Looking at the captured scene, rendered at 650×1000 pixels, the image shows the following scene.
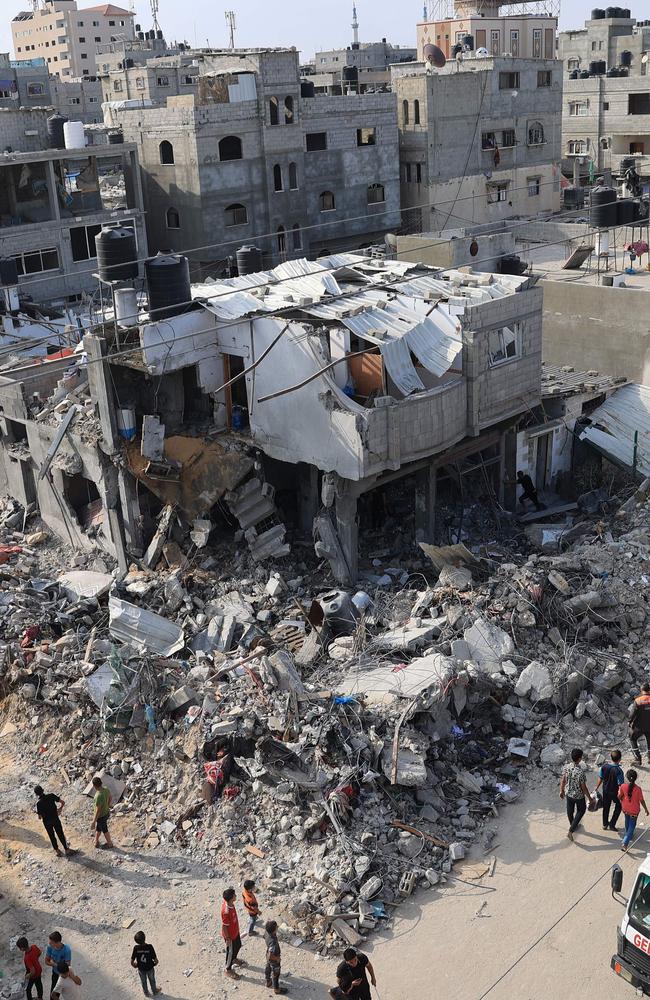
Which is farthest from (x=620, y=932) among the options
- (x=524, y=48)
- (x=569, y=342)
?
(x=524, y=48)

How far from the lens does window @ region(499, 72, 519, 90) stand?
2093 inches

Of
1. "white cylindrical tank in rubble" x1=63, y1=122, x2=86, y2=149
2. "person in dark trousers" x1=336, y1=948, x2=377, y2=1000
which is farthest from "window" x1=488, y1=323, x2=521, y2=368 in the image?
"white cylindrical tank in rubble" x1=63, y1=122, x2=86, y2=149

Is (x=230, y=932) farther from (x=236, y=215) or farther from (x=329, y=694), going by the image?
(x=236, y=215)

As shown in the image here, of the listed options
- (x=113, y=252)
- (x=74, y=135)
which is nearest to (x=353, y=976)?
(x=113, y=252)

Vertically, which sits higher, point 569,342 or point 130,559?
point 569,342

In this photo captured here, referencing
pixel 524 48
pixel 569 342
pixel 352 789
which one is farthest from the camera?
pixel 524 48

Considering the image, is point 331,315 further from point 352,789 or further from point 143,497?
point 352,789

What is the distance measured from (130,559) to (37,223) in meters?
22.7

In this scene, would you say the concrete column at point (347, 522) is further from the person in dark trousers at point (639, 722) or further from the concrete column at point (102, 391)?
the person in dark trousers at point (639, 722)

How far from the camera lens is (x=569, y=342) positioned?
27.9 m

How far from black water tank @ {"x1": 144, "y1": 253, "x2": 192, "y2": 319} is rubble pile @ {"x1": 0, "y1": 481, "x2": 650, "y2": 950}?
517 centimetres

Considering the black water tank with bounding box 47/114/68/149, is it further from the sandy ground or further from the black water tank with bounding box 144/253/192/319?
the sandy ground

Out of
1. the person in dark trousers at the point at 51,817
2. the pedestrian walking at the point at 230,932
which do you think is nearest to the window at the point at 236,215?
the person in dark trousers at the point at 51,817

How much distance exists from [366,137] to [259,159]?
6.94 meters
